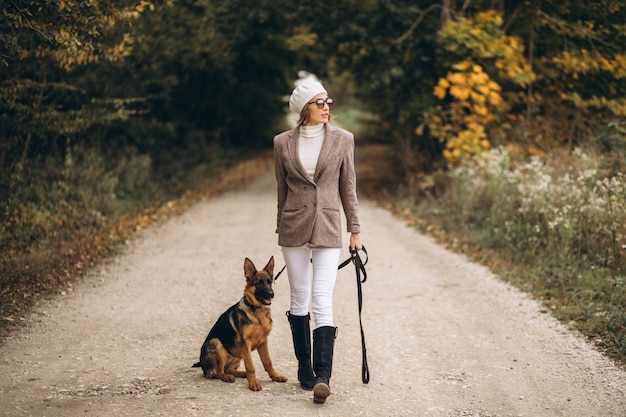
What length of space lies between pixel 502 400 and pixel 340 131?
225 centimetres

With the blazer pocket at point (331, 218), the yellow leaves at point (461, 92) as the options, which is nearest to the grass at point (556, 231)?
the yellow leaves at point (461, 92)

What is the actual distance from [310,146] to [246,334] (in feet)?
4.47

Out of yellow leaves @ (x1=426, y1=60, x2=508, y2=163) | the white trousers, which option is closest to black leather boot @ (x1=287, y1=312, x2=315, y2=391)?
the white trousers

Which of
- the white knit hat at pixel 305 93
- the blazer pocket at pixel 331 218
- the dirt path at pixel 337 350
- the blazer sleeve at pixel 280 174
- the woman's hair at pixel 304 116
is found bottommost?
the dirt path at pixel 337 350

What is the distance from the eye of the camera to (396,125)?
1844 centimetres

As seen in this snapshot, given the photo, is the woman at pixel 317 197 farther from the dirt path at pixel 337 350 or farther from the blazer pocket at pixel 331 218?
the dirt path at pixel 337 350

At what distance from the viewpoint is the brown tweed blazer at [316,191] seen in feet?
16.3

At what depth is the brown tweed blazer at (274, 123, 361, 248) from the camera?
4957mm

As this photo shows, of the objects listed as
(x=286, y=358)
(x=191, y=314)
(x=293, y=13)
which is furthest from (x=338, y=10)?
(x=286, y=358)

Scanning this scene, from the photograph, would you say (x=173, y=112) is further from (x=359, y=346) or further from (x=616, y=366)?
(x=616, y=366)

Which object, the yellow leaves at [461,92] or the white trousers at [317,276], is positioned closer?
the white trousers at [317,276]

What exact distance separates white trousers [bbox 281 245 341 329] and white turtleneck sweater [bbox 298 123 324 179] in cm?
54

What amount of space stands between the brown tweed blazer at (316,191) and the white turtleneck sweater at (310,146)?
0.12ft

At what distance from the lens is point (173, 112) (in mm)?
20688
